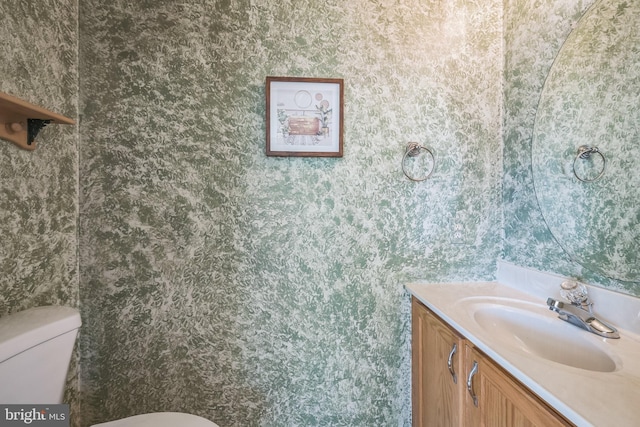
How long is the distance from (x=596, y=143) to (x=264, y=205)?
1.28 metres

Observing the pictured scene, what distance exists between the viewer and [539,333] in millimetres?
1012

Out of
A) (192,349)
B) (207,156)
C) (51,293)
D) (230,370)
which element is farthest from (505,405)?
(51,293)

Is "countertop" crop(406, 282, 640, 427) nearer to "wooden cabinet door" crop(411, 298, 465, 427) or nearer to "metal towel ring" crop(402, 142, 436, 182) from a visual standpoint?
"wooden cabinet door" crop(411, 298, 465, 427)

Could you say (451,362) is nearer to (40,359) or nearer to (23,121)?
(40,359)

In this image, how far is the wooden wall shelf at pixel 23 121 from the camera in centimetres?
88

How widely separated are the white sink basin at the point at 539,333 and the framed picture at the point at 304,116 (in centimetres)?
91

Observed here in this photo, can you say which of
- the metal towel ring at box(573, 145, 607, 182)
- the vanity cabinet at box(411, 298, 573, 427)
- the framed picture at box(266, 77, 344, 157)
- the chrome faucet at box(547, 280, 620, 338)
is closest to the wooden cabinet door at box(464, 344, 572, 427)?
the vanity cabinet at box(411, 298, 573, 427)

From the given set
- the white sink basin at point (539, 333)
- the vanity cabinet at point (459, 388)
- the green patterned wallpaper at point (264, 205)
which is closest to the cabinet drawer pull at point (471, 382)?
the vanity cabinet at point (459, 388)

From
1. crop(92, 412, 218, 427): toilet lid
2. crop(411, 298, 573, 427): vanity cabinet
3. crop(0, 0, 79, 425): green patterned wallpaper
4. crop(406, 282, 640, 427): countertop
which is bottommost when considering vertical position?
crop(92, 412, 218, 427): toilet lid

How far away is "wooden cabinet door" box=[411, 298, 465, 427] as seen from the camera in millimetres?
964

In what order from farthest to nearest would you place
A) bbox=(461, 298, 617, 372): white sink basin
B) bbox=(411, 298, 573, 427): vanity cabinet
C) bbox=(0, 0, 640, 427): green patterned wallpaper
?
bbox=(0, 0, 640, 427): green patterned wallpaper, bbox=(461, 298, 617, 372): white sink basin, bbox=(411, 298, 573, 427): vanity cabinet

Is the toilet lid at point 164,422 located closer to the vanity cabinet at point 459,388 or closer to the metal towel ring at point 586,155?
the vanity cabinet at point 459,388

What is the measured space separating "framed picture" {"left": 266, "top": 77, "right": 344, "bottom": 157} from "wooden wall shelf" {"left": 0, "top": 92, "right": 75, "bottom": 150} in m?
0.76

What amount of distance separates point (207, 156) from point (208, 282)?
1.90ft
